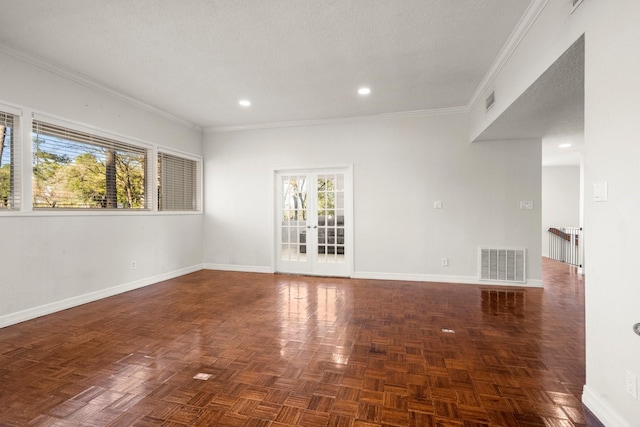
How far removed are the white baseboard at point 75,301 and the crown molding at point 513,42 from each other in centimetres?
570

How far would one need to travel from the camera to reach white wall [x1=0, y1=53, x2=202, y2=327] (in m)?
3.30

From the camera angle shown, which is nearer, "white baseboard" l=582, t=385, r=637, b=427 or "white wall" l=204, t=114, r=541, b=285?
"white baseboard" l=582, t=385, r=637, b=427

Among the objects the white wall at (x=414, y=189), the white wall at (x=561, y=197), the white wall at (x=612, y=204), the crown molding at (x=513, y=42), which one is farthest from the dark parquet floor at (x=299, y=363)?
the white wall at (x=561, y=197)

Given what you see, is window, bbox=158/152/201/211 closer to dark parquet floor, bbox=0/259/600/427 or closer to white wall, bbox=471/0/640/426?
dark parquet floor, bbox=0/259/600/427

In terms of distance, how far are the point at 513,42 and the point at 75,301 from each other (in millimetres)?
5746

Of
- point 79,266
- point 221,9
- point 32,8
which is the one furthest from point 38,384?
point 221,9

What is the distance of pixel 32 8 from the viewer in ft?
8.52

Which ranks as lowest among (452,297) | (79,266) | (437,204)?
(452,297)

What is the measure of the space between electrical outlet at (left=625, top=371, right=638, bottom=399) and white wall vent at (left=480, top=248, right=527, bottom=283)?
3.70 meters

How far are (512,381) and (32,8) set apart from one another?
15.6 ft

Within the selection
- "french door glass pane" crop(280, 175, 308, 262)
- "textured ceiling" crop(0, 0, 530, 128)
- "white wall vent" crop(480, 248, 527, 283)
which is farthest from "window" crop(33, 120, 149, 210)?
"white wall vent" crop(480, 248, 527, 283)

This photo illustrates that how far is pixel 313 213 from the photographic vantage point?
584 cm

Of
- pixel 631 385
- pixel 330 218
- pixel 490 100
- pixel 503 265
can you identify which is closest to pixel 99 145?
pixel 330 218

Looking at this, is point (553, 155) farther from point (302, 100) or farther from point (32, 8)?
point (32, 8)
